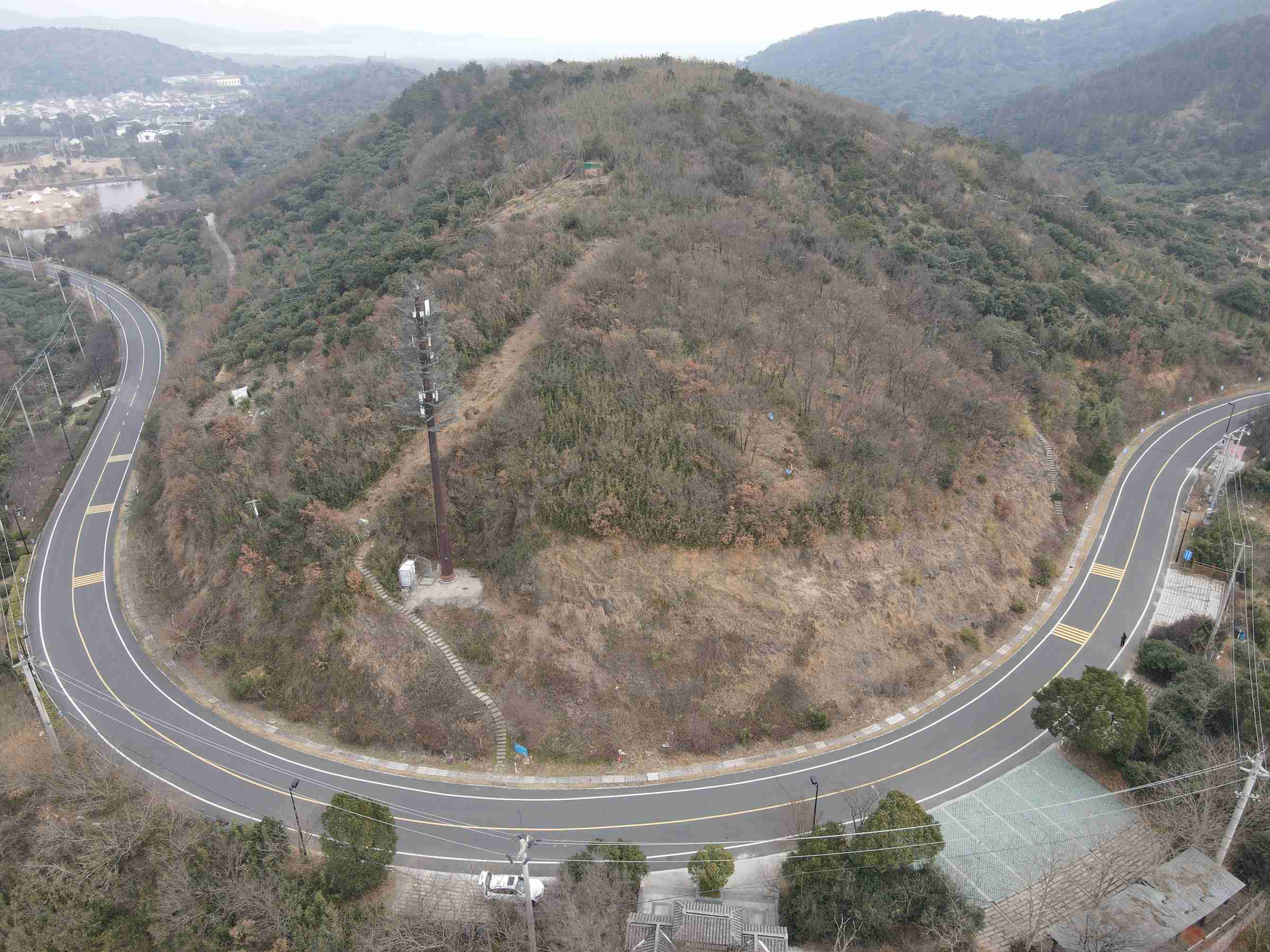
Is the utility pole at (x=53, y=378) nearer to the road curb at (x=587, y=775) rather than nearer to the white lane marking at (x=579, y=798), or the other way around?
the white lane marking at (x=579, y=798)

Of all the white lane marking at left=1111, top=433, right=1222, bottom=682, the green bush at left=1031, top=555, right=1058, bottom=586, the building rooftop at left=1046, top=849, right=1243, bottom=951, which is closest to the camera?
the building rooftop at left=1046, top=849, right=1243, bottom=951

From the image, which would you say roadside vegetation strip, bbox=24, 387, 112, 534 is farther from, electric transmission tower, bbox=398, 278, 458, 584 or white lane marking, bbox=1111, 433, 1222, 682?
white lane marking, bbox=1111, 433, 1222, 682

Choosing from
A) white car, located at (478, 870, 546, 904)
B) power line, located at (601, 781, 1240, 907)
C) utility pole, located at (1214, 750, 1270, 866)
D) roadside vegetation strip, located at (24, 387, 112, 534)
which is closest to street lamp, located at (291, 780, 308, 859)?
white car, located at (478, 870, 546, 904)

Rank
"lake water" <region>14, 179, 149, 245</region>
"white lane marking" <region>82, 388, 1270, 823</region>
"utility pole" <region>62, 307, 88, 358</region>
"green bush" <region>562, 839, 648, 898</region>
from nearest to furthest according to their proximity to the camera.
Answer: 1. "green bush" <region>562, 839, 648, 898</region>
2. "white lane marking" <region>82, 388, 1270, 823</region>
3. "utility pole" <region>62, 307, 88, 358</region>
4. "lake water" <region>14, 179, 149, 245</region>

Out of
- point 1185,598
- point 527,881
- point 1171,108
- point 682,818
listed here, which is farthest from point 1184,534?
point 1171,108

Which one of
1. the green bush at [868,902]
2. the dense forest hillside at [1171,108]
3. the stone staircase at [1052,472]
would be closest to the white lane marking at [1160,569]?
the stone staircase at [1052,472]

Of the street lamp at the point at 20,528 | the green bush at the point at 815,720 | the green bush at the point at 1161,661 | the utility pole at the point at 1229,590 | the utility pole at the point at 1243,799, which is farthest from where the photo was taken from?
the street lamp at the point at 20,528

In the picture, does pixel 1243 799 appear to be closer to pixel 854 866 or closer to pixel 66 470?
pixel 854 866
